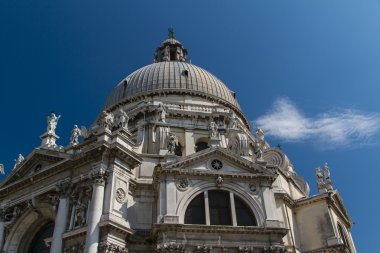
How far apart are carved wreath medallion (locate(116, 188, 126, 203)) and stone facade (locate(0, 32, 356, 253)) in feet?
0.20

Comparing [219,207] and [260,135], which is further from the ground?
[260,135]

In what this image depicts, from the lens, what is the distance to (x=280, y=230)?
2392 cm

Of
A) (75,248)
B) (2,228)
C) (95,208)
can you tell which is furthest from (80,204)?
(2,228)

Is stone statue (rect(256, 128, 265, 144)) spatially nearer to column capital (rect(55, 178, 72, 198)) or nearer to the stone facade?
the stone facade

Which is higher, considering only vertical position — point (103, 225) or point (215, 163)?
point (215, 163)

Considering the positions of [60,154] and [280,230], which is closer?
[280,230]

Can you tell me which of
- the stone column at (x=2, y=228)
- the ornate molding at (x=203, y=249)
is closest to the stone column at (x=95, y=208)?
the ornate molding at (x=203, y=249)

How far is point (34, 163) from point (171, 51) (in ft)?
88.6

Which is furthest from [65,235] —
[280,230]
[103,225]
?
[280,230]

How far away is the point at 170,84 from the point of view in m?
40.2

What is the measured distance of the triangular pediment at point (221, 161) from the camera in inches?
1020

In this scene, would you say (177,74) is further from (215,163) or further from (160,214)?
(160,214)

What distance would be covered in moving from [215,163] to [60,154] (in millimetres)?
10377

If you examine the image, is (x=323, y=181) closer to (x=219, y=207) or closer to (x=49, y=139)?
(x=219, y=207)
